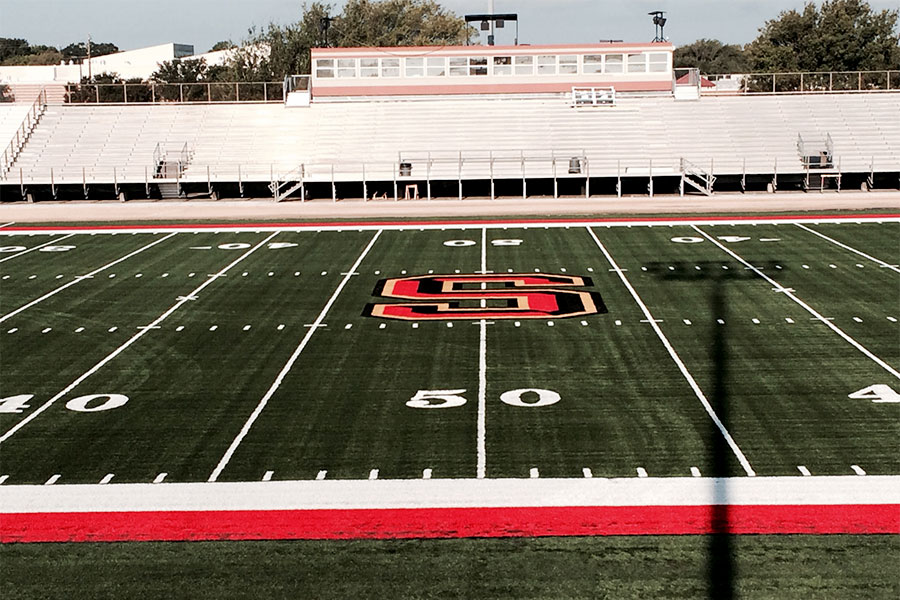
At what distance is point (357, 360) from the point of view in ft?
48.0

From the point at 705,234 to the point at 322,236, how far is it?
9.50m

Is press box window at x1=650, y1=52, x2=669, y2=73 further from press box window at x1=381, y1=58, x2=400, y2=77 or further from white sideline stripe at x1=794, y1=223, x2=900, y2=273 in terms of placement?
white sideline stripe at x1=794, y1=223, x2=900, y2=273

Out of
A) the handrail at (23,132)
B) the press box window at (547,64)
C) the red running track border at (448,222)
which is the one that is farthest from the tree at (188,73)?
the red running track border at (448,222)

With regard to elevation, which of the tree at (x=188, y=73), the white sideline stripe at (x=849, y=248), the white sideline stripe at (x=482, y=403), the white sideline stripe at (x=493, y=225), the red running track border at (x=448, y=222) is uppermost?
the tree at (x=188, y=73)

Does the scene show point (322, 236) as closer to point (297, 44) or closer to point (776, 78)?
point (776, 78)

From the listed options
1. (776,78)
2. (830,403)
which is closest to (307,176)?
(776,78)

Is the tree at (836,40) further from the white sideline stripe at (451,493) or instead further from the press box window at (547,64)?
the white sideline stripe at (451,493)

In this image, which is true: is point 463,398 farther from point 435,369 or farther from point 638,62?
point 638,62

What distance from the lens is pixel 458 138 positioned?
40875 mm

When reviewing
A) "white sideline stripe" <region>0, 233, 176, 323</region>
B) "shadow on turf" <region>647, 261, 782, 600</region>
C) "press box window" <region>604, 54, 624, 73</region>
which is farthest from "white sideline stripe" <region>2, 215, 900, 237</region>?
"press box window" <region>604, 54, 624, 73</region>

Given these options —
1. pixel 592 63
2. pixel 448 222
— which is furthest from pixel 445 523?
pixel 592 63

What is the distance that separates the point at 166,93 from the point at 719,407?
40744 millimetres

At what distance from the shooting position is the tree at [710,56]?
106438 mm

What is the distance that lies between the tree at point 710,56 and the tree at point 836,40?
119 feet
